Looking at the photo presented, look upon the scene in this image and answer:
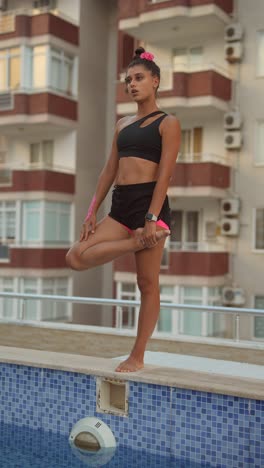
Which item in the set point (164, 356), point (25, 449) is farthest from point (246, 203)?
point (25, 449)

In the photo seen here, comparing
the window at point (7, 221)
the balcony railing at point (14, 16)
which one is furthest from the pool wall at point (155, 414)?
the balcony railing at point (14, 16)

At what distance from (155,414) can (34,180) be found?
53.8 ft

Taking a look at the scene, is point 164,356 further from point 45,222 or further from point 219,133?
point 45,222

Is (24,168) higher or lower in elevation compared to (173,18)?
lower

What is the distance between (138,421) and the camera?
17.4 feet

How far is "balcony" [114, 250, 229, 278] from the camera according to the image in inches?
736

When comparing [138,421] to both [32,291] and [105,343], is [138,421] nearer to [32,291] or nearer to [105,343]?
[105,343]

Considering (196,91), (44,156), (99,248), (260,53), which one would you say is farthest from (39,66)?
(99,248)

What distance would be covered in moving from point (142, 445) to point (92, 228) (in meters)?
1.67

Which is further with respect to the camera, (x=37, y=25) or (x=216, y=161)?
(x=37, y=25)

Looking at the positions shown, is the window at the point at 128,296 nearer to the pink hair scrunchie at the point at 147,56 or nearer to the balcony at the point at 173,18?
the balcony at the point at 173,18

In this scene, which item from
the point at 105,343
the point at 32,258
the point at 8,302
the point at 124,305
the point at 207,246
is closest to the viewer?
the point at 124,305

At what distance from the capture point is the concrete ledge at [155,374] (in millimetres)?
4840

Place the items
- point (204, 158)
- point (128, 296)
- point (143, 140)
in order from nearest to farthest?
1. point (143, 140)
2. point (204, 158)
3. point (128, 296)
